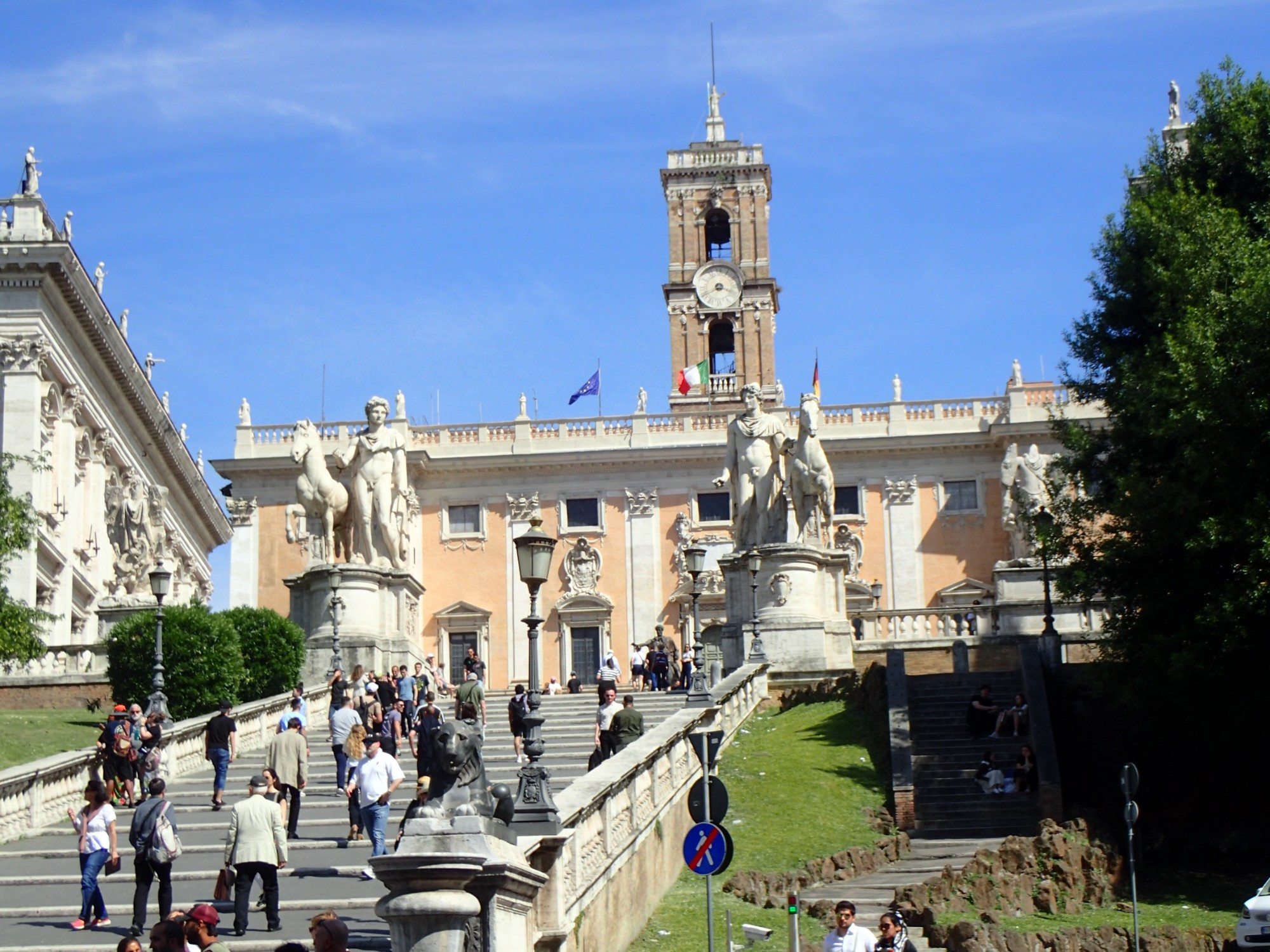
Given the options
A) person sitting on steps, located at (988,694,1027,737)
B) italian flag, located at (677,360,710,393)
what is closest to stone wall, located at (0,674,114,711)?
person sitting on steps, located at (988,694,1027,737)

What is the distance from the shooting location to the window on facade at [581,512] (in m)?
64.6

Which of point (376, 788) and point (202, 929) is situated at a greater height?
point (376, 788)

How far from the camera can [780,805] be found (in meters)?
24.7

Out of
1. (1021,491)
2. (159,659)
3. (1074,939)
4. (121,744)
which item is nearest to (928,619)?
(1021,491)

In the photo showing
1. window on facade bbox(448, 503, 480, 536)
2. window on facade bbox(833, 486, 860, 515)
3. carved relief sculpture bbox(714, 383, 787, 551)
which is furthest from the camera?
window on facade bbox(448, 503, 480, 536)

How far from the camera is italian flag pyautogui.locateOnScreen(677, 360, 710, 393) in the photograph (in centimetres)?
7356

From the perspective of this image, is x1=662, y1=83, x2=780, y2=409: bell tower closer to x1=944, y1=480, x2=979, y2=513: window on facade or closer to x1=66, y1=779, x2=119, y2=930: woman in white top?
x1=944, y1=480, x2=979, y2=513: window on facade

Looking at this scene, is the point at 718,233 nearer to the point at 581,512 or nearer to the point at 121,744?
the point at 581,512

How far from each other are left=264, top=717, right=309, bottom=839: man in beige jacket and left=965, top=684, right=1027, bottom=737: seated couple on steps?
37.5 feet

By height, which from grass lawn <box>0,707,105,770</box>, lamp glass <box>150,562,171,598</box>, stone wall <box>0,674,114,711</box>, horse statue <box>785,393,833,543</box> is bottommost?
grass lawn <box>0,707,105,770</box>

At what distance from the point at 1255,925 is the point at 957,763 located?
26.2 feet

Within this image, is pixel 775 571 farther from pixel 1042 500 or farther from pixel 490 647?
pixel 490 647

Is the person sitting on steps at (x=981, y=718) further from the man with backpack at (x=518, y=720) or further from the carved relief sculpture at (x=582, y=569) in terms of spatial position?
the carved relief sculpture at (x=582, y=569)

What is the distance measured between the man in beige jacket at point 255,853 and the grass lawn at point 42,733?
396 inches
